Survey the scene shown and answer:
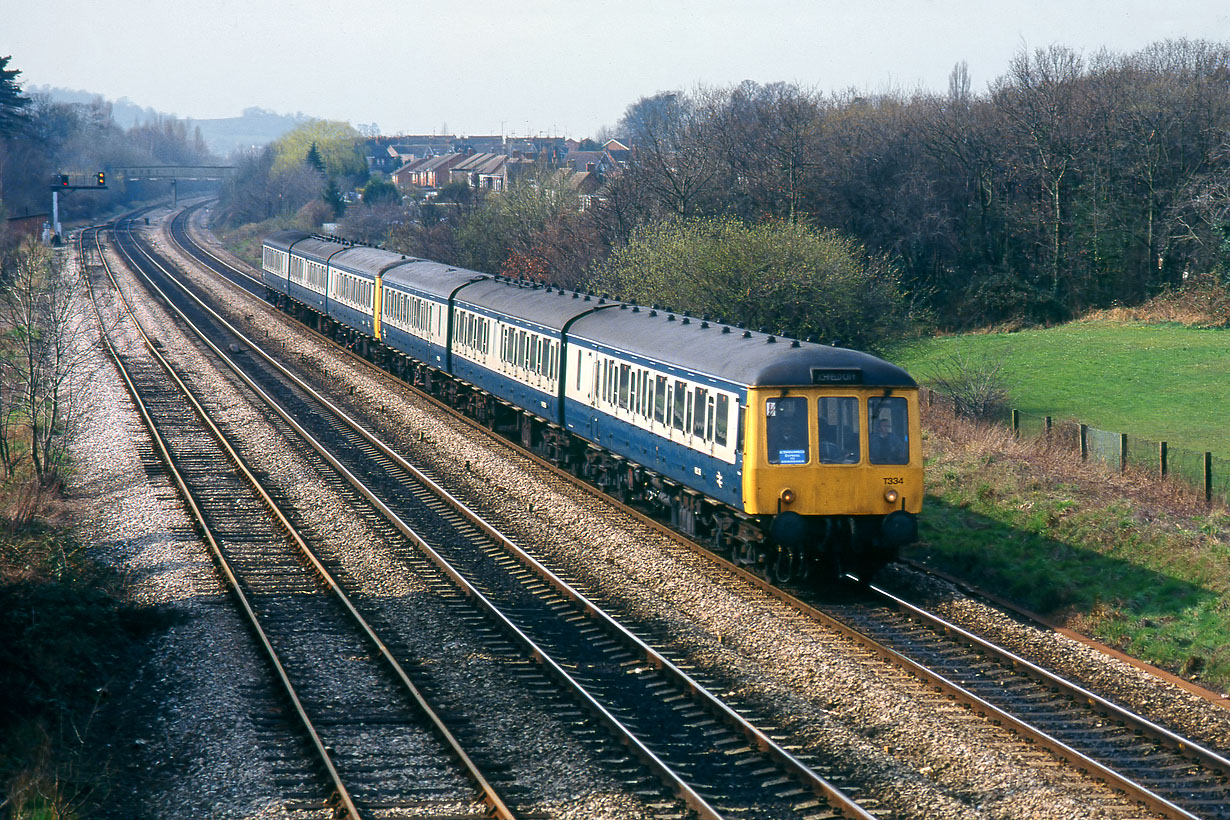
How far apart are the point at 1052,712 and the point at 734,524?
5.59 meters

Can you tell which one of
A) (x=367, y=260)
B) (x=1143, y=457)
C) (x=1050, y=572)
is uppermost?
(x=367, y=260)

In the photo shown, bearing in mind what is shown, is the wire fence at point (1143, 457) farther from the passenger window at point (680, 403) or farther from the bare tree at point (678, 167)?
the bare tree at point (678, 167)

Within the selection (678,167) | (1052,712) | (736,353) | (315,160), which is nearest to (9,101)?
(315,160)

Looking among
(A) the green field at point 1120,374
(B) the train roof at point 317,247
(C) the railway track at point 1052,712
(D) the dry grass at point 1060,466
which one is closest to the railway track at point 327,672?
(C) the railway track at point 1052,712

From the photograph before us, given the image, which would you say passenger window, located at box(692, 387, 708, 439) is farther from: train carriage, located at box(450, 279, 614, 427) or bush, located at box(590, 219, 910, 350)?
bush, located at box(590, 219, 910, 350)

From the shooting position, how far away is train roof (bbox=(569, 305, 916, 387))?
14484mm

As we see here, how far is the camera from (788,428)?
14445 millimetres

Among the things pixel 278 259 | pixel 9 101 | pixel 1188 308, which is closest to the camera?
pixel 1188 308

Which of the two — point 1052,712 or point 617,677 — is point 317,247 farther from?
point 1052,712

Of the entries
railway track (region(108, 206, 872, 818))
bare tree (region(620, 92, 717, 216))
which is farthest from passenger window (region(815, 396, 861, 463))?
bare tree (region(620, 92, 717, 216))

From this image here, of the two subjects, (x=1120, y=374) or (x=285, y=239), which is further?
(x=285, y=239)

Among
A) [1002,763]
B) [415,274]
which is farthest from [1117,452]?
[415,274]

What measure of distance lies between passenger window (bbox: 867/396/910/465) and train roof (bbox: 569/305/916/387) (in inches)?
9.8

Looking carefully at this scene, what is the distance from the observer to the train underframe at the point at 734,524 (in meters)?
14.5
